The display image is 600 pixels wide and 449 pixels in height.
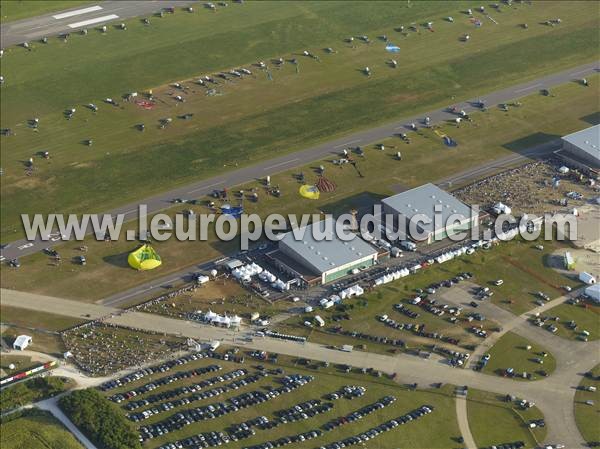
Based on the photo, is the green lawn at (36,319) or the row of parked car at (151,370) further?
the green lawn at (36,319)

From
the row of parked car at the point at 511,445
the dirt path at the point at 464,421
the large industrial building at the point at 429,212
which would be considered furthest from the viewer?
the large industrial building at the point at 429,212

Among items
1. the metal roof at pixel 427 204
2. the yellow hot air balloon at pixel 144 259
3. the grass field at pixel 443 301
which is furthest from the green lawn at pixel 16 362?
the metal roof at pixel 427 204

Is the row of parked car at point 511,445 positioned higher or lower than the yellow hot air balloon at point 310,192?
lower

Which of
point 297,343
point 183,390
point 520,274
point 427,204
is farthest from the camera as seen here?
point 427,204

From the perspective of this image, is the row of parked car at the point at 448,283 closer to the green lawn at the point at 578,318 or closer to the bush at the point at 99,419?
the green lawn at the point at 578,318

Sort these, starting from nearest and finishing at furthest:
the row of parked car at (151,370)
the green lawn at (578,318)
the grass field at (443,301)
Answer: the row of parked car at (151,370) < the grass field at (443,301) < the green lawn at (578,318)

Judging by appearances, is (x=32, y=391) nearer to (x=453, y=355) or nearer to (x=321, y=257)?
(x=321, y=257)

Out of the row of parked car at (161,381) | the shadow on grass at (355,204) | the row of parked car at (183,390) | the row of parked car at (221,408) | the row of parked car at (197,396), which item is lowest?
the row of parked car at (221,408)

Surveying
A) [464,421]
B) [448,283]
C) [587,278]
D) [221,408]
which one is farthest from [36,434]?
[587,278]

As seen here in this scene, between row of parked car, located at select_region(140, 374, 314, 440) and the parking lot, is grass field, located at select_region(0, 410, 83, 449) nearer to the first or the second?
the parking lot
